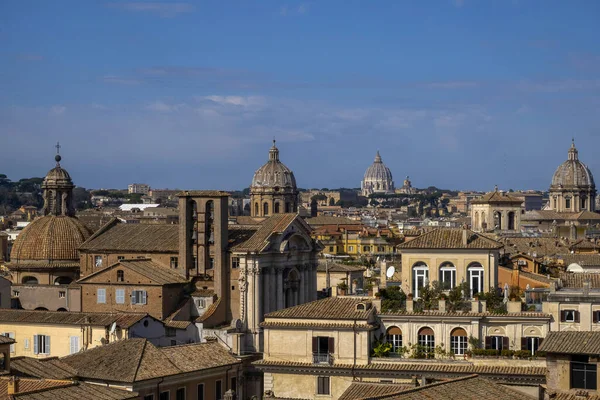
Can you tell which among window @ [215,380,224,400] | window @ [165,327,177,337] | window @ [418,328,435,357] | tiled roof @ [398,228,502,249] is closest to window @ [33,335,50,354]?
window @ [165,327,177,337]

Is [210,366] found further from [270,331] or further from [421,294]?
[421,294]

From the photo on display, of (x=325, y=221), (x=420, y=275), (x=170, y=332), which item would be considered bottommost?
(x=170, y=332)

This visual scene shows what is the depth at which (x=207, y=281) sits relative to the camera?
6059 centimetres

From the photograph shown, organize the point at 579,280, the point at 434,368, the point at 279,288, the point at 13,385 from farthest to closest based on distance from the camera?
the point at 279,288 → the point at 579,280 → the point at 434,368 → the point at 13,385

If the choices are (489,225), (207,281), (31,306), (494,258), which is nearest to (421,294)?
(494,258)

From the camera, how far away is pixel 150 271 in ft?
195

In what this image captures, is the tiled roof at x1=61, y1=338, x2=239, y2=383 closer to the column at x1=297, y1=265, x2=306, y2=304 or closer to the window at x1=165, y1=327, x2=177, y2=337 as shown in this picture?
the window at x1=165, y1=327, x2=177, y2=337

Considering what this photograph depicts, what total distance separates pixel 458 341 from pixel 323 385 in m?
4.34

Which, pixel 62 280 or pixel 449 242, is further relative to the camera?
pixel 62 280

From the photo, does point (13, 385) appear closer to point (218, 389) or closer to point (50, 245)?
point (218, 389)

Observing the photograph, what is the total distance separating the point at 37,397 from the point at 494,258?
21.6m

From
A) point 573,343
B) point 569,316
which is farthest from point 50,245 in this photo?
point 573,343

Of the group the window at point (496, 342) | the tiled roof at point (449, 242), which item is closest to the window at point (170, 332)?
the tiled roof at point (449, 242)

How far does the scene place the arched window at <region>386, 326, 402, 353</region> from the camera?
42562 mm
